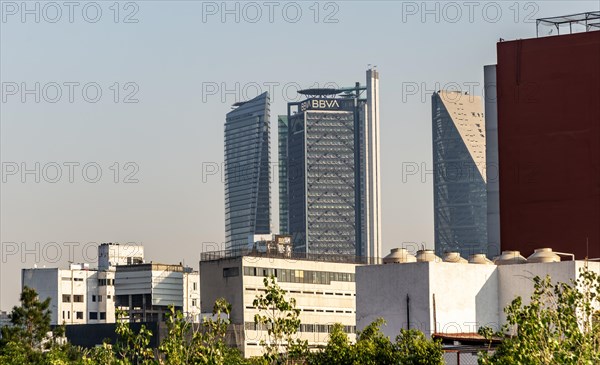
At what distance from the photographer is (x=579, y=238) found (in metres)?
103

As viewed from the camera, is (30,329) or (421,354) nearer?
(421,354)

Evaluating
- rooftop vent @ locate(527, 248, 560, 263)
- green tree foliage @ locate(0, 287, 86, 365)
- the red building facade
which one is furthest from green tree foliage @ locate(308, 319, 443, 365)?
the red building facade

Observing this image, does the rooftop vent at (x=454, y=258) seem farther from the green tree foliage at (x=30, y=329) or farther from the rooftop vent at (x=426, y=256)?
the green tree foliage at (x=30, y=329)

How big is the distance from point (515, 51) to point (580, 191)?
1272cm

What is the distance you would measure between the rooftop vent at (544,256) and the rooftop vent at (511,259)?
1451 millimetres

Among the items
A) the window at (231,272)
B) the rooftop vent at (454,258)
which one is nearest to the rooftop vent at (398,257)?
the rooftop vent at (454,258)

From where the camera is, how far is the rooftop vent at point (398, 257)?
328ft

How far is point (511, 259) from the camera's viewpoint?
98.2 metres

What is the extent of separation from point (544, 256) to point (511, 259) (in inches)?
146

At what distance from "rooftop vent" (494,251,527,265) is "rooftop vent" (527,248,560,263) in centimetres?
145

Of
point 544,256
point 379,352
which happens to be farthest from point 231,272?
point 379,352

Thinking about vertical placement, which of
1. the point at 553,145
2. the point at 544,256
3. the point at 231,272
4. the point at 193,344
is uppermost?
the point at 553,145

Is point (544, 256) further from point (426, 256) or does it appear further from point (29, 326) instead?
point (29, 326)

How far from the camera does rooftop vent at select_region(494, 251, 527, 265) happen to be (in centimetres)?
9775
